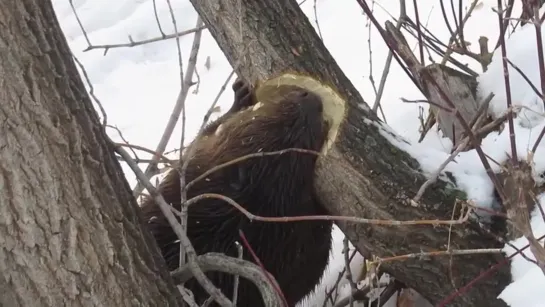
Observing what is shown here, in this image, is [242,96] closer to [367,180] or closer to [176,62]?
[367,180]

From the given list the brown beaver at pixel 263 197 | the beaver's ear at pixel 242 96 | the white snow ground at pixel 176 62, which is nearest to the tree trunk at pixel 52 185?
the brown beaver at pixel 263 197

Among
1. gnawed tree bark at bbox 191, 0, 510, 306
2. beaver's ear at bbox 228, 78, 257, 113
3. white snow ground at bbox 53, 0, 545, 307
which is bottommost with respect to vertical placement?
gnawed tree bark at bbox 191, 0, 510, 306

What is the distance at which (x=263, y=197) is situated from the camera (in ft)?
7.25

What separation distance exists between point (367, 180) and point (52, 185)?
36.8 inches

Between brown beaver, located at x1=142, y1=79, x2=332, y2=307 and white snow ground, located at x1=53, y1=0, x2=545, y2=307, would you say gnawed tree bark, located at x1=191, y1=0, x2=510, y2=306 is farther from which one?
white snow ground, located at x1=53, y1=0, x2=545, y2=307

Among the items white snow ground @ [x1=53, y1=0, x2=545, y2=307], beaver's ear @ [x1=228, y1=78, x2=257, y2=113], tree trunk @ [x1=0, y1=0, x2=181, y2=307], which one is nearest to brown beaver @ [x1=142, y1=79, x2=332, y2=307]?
beaver's ear @ [x1=228, y1=78, x2=257, y2=113]

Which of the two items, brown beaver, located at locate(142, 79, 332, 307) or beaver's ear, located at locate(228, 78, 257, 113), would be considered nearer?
brown beaver, located at locate(142, 79, 332, 307)

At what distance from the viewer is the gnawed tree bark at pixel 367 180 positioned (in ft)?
6.45

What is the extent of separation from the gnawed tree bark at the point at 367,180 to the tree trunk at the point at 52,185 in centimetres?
73

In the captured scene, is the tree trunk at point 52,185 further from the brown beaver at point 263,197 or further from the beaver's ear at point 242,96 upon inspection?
the beaver's ear at point 242,96

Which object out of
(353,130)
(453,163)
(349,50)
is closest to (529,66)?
(453,163)

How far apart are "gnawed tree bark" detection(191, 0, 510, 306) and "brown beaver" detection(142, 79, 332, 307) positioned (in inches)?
3.3

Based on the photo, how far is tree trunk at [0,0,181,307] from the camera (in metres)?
1.23

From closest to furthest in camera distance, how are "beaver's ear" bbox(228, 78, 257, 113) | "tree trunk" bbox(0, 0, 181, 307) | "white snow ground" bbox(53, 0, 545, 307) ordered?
1. "tree trunk" bbox(0, 0, 181, 307)
2. "beaver's ear" bbox(228, 78, 257, 113)
3. "white snow ground" bbox(53, 0, 545, 307)
